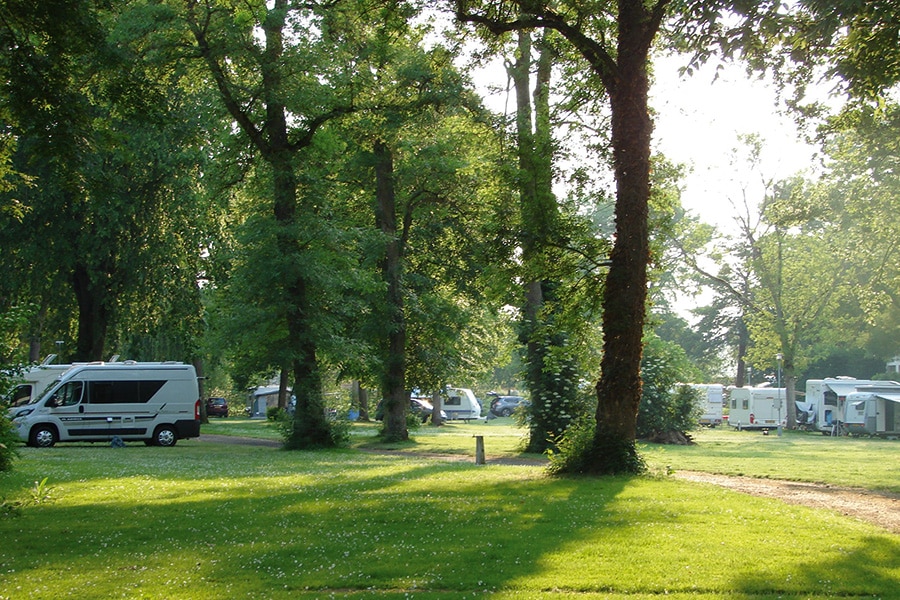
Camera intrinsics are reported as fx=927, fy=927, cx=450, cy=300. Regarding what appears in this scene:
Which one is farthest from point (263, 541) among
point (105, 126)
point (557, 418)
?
point (557, 418)

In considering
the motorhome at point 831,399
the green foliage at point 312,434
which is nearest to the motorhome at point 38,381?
the green foliage at point 312,434

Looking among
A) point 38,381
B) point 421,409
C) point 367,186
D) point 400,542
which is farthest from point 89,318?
point 421,409

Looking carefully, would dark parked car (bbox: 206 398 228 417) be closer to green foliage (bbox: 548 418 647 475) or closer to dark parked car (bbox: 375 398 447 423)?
dark parked car (bbox: 375 398 447 423)

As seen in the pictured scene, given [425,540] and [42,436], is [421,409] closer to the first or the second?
[42,436]

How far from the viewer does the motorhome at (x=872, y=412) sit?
4519 centimetres

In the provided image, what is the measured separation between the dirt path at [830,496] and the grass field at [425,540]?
105 cm

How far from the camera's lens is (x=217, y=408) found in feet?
232

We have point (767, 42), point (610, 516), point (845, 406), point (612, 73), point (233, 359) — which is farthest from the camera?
point (845, 406)

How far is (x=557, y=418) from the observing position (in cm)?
2594

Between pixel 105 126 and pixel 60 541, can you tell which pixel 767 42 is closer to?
pixel 105 126

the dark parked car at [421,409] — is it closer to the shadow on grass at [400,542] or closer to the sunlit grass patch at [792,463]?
the sunlit grass patch at [792,463]

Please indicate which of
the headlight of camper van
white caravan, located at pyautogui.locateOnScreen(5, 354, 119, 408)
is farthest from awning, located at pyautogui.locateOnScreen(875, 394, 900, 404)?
the headlight of camper van

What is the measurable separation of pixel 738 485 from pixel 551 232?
18.3 feet

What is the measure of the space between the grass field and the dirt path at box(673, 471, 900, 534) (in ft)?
3.46
